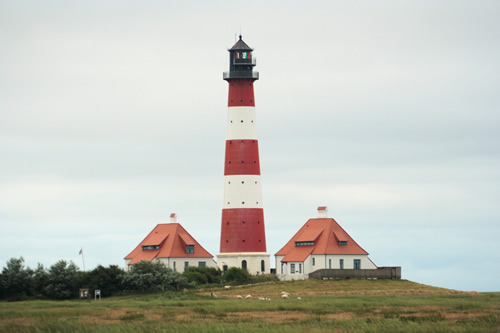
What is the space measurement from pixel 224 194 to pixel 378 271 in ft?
45.9

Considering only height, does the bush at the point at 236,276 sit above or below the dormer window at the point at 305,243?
below

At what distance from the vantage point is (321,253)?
8094 centimetres

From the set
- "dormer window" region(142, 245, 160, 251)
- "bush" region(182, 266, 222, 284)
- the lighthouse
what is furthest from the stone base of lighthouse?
"dormer window" region(142, 245, 160, 251)

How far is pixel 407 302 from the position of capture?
60.3m

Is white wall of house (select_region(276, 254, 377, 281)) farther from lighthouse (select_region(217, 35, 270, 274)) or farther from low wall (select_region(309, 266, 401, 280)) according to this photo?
lighthouse (select_region(217, 35, 270, 274))

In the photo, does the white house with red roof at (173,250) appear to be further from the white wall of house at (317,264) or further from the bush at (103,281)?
the bush at (103,281)

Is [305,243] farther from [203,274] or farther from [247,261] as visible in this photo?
[203,274]

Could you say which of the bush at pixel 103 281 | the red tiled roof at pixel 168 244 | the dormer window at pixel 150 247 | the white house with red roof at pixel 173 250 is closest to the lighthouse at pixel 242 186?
the white house with red roof at pixel 173 250

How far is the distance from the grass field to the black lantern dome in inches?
719

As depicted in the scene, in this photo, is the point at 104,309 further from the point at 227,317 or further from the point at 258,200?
the point at 258,200

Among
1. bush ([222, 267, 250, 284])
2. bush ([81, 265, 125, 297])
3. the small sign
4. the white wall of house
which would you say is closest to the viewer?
the small sign

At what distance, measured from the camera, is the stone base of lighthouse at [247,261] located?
3226 inches

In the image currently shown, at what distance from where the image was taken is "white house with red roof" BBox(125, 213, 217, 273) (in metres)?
84.6

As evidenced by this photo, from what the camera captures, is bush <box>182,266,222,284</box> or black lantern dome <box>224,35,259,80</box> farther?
black lantern dome <box>224,35,259,80</box>
